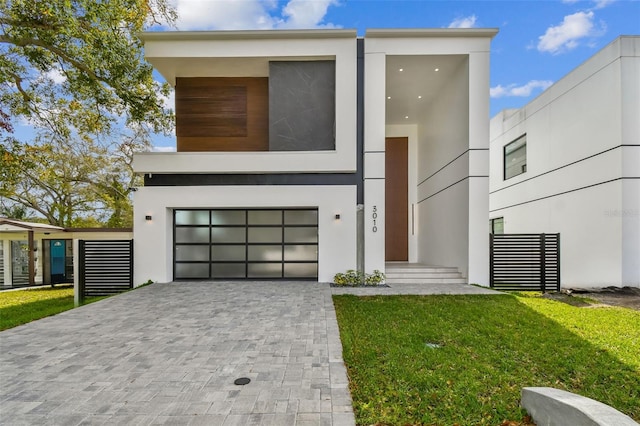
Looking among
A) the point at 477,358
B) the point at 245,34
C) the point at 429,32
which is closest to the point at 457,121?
the point at 429,32

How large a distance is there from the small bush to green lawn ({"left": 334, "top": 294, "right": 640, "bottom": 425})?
239 centimetres

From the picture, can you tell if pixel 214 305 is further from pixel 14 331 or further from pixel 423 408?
pixel 423 408

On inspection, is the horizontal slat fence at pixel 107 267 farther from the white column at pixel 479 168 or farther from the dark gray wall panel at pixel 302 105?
the white column at pixel 479 168

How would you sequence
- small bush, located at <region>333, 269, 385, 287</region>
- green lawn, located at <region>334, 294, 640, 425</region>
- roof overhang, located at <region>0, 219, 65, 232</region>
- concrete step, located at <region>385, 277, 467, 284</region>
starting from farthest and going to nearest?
roof overhang, located at <region>0, 219, 65, 232</region>, concrete step, located at <region>385, 277, 467, 284</region>, small bush, located at <region>333, 269, 385, 287</region>, green lawn, located at <region>334, 294, 640, 425</region>

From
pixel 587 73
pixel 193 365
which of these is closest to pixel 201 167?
pixel 193 365

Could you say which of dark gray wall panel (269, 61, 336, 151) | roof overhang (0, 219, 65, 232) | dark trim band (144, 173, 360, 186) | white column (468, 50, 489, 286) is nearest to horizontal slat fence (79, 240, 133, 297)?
dark trim band (144, 173, 360, 186)

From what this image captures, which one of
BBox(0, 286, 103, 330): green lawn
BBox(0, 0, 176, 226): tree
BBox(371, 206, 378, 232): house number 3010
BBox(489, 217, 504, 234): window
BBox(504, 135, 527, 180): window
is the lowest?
BBox(0, 286, 103, 330): green lawn

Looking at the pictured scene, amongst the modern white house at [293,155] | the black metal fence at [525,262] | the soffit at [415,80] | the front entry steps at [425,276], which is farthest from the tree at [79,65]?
the black metal fence at [525,262]

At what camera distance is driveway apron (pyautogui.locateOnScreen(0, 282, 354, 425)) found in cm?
269

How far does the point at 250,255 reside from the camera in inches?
375

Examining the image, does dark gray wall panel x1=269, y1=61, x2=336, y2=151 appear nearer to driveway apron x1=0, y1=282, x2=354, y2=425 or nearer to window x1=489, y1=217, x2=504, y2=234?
driveway apron x1=0, y1=282, x2=354, y2=425

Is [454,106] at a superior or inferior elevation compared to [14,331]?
superior

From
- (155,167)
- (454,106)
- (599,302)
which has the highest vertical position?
(454,106)

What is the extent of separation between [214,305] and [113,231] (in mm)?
7650
